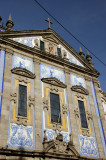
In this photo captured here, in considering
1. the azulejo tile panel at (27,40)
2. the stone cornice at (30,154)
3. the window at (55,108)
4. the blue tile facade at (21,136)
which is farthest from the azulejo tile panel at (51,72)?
the stone cornice at (30,154)

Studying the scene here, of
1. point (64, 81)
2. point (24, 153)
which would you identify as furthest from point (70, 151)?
point (64, 81)

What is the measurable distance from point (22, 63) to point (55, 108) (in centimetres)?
425

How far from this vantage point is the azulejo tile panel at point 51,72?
55.4 feet

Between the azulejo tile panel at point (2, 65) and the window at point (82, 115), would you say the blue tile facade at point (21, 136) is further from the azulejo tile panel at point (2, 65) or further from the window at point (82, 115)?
the window at point (82, 115)

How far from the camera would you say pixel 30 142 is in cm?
1298

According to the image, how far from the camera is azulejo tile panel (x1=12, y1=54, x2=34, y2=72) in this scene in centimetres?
1573

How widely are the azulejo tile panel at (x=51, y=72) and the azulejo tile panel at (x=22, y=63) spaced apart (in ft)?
3.38

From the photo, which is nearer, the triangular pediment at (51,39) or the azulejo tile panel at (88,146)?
the azulejo tile panel at (88,146)

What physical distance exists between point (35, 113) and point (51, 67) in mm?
4994

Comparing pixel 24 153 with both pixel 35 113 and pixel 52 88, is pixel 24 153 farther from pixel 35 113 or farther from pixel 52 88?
pixel 52 88

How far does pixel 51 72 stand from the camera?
17.4 meters

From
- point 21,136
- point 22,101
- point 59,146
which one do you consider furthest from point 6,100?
point 59,146

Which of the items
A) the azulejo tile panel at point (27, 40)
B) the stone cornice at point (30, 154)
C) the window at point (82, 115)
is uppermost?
the azulejo tile panel at point (27, 40)

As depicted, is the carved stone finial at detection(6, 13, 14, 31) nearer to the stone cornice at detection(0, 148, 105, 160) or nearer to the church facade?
the church facade
